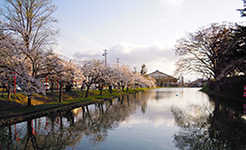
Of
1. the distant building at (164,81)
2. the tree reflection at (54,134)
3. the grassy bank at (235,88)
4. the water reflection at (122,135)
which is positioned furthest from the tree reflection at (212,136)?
the distant building at (164,81)

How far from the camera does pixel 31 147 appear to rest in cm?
884

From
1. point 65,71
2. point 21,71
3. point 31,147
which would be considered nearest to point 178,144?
point 31,147

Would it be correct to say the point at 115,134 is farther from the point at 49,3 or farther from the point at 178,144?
the point at 49,3

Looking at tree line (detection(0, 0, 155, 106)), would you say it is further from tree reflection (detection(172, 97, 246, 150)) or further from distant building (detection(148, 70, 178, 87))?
distant building (detection(148, 70, 178, 87))

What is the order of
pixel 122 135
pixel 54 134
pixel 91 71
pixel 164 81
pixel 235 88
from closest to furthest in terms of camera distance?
pixel 122 135
pixel 54 134
pixel 91 71
pixel 235 88
pixel 164 81

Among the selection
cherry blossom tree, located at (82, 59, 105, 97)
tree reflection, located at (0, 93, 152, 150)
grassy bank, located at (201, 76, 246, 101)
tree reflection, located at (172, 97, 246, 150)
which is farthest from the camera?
grassy bank, located at (201, 76, 246, 101)

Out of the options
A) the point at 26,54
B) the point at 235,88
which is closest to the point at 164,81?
the point at 235,88

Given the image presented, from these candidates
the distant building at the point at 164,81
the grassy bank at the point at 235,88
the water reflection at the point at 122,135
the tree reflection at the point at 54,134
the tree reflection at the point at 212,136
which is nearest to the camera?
the tree reflection at the point at 212,136

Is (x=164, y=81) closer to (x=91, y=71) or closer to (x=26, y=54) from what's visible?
(x=91, y=71)

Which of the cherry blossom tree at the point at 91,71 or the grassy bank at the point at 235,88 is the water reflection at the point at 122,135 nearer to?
the cherry blossom tree at the point at 91,71

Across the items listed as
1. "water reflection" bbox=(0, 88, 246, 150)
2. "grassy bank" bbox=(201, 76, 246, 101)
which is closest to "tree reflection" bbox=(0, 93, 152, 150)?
"water reflection" bbox=(0, 88, 246, 150)

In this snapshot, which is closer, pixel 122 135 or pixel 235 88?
pixel 122 135

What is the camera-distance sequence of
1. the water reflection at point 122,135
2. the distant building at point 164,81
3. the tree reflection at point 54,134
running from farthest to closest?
the distant building at point 164,81 < the tree reflection at point 54,134 < the water reflection at point 122,135

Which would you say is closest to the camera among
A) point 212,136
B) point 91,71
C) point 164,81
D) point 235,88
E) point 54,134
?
point 212,136
